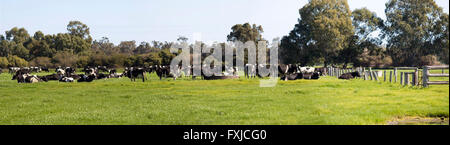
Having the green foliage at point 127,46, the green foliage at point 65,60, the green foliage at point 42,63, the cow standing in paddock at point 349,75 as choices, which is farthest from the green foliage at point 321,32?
the green foliage at point 127,46

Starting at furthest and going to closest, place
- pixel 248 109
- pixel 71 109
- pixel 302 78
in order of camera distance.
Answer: pixel 302 78
pixel 71 109
pixel 248 109

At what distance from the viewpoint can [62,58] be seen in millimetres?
87938

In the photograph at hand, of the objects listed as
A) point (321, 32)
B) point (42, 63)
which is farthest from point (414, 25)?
point (42, 63)

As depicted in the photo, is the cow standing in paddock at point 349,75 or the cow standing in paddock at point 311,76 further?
the cow standing in paddock at point 311,76

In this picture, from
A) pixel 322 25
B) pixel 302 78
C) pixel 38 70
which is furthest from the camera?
pixel 38 70

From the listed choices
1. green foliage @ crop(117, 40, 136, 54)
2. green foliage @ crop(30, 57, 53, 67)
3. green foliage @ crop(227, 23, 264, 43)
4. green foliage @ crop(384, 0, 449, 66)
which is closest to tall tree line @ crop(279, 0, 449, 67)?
green foliage @ crop(384, 0, 449, 66)

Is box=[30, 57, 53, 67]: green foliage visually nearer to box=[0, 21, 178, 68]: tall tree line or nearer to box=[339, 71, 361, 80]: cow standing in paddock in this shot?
box=[0, 21, 178, 68]: tall tree line

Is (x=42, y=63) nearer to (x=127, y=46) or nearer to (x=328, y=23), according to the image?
(x=127, y=46)

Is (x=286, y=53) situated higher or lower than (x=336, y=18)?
lower

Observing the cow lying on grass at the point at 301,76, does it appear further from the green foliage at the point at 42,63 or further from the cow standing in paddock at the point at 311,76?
the green foliage at the point at 42,63

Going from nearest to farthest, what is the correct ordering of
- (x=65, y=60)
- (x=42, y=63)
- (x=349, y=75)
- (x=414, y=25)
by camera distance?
1. (x=349, y=75)
2. (x=414, y=25)
3. (x=65, y=60)
4. (x=42, y=63)
